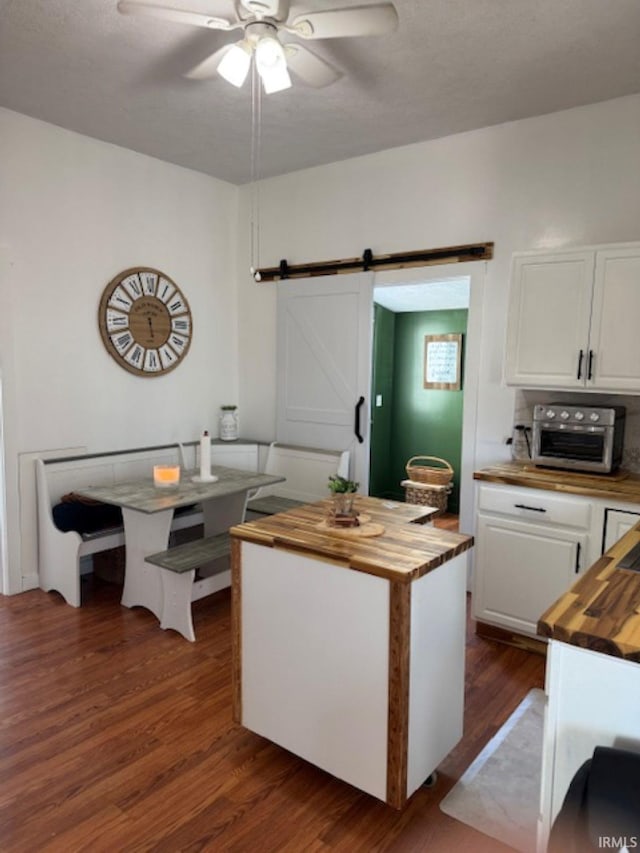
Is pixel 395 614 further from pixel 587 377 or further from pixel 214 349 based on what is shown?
pixel 214 349

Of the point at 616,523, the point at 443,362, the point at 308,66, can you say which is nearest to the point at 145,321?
the point at 308,66

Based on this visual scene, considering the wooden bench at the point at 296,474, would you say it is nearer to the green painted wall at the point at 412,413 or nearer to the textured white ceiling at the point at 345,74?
the green painted wall at the point at 412,413

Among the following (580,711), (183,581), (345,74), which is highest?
(345,74)

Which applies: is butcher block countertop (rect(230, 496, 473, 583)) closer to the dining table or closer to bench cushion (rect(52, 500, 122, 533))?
the dining table

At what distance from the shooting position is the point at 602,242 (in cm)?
316

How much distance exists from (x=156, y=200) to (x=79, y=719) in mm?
3451

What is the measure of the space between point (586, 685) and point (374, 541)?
84 centimetres

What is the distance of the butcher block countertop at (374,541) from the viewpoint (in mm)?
1788

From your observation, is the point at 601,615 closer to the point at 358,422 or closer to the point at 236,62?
the point at 236,62

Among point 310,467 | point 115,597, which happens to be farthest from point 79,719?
point 310,467

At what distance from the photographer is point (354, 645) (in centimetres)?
185

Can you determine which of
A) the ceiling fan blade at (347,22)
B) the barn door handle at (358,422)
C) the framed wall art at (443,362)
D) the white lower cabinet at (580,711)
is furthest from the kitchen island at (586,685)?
the framed wall art at (443,362)

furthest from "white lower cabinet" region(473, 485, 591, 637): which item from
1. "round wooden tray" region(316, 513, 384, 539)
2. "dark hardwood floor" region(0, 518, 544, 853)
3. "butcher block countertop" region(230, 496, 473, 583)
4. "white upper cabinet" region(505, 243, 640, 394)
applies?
"round wooden tray" region(316, 513, 384, 539)

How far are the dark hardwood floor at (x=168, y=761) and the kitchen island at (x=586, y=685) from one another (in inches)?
27.1
